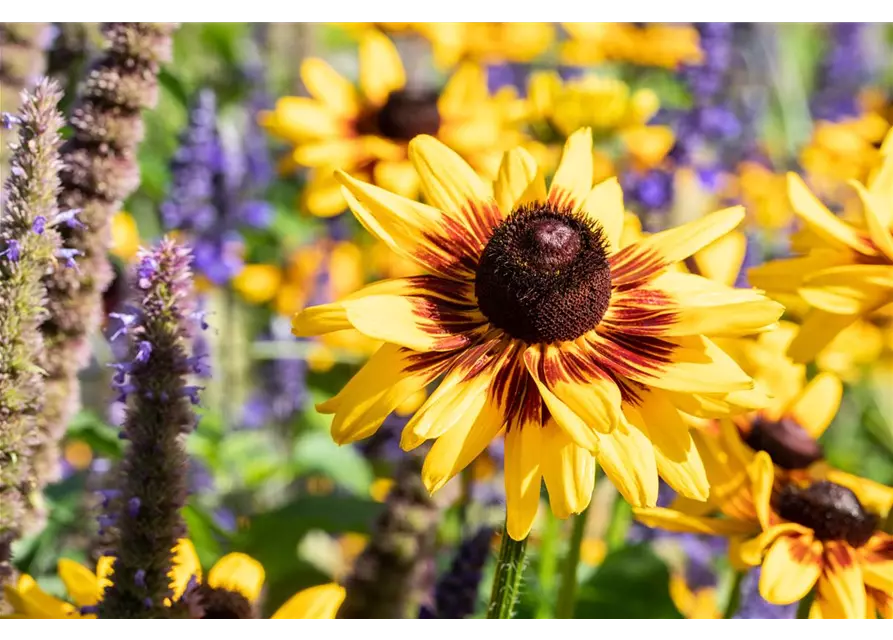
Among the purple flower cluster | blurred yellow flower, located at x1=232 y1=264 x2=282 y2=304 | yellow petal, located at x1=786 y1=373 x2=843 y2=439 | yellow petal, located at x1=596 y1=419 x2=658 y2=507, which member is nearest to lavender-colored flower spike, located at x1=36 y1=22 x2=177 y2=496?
yellow petal, located at x1=596 y1=419 x2=658 y2=507

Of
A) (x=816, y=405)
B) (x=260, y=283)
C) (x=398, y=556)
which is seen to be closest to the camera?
(x=816, y=405)

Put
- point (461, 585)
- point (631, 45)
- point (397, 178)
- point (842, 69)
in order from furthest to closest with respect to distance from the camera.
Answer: point (842, 69) < point (631, 45) < point (397, 178) < point (461, 585)

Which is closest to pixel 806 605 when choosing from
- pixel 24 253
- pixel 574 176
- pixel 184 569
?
pixel 574 176

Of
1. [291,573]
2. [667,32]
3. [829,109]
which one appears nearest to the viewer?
[291,573]

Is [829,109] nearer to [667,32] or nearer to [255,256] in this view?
[667,32]

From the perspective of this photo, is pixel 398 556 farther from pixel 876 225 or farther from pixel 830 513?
pixel 876 225

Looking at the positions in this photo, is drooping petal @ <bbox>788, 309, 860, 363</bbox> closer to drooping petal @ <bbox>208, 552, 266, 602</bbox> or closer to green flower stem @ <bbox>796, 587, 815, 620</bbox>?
green flower stem @ <bbox>796, 587, 815, 620</bbox>
